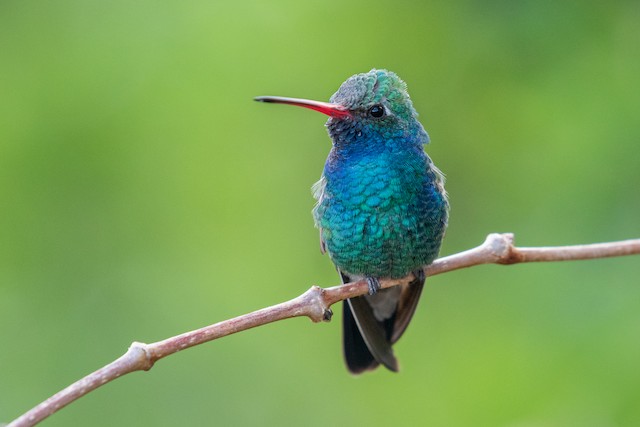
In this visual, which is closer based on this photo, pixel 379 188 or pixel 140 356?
pixel 140 356

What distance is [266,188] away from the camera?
6.05 m

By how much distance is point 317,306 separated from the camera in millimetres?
2961

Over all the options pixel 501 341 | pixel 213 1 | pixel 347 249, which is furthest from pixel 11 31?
pixel 501 341

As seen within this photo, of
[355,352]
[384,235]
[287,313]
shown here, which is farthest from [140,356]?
[355,352]

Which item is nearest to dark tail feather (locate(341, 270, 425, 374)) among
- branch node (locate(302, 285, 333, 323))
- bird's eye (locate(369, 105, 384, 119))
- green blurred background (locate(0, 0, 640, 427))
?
green blurred background (locate(0, 0, 640, 427))

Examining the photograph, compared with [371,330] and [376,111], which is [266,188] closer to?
[371,330]

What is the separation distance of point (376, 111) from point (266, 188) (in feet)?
7.87

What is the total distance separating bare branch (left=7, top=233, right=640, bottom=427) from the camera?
2.29 metres

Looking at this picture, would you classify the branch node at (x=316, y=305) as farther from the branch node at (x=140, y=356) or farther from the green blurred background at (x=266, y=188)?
the green blurred background at (x=266, y=188)

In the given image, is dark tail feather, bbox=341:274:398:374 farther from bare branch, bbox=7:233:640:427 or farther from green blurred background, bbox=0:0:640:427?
green blurred background, bbox=0:0:640:427

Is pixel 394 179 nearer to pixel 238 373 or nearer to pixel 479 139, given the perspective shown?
pixel 479 139

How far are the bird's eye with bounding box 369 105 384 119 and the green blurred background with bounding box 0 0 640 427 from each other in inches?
66.0

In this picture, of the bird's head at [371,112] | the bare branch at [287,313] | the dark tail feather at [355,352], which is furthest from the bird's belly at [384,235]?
the dark tail feather at [355,352]

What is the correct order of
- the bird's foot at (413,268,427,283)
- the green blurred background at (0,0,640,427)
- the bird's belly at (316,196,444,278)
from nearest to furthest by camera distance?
the bird's belly at (316,196,444,278) < the bird's foot at (413,268,427,283) < the green blurred background at (0,0,640,427)
